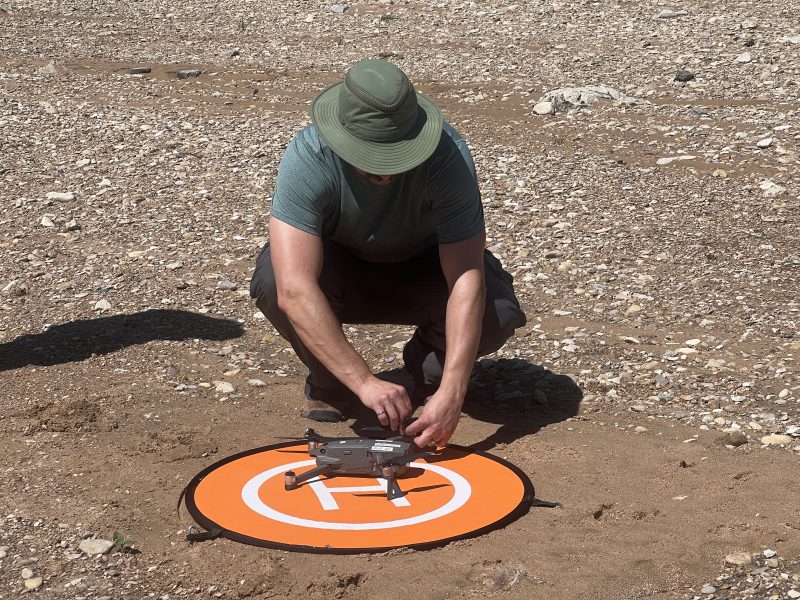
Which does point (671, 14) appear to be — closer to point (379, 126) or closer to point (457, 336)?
point (457, 336)

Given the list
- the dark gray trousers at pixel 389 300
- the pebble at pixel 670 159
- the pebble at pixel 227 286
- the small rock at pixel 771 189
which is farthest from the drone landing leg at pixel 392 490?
the pebble at pixel 670 159

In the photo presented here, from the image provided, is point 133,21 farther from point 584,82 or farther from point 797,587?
point 797,587

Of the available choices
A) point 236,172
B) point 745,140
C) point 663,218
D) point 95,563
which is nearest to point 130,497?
point 95,563

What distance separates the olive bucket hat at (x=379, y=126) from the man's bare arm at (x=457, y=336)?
21.8 inches

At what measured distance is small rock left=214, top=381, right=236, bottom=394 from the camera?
5379 mm

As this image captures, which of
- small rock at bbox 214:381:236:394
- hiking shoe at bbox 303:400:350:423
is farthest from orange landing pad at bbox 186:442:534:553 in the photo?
small rock at bbox 214:381:236:394

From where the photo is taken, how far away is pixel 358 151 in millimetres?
3971

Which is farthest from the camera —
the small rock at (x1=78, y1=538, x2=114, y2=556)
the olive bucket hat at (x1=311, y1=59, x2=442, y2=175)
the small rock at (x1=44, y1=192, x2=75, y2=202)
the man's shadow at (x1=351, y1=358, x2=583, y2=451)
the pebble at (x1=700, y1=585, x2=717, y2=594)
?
the small rock at (x1=44, y1=192, x2=75, y2=202)

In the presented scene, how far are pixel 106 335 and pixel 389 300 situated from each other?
2.00 meters

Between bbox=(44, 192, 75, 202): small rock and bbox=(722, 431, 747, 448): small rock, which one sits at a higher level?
bbox=(722, 431, 747, 448): small rock

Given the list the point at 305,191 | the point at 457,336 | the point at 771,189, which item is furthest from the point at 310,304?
the point at 771,189

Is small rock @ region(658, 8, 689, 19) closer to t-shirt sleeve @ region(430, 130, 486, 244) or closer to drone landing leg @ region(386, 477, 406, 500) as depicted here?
t-shirt sleeve @ region(430, 130, 486, 244)

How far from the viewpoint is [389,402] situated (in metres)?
4.05

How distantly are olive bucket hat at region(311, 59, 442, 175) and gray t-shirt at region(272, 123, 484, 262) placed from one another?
0.28 m
